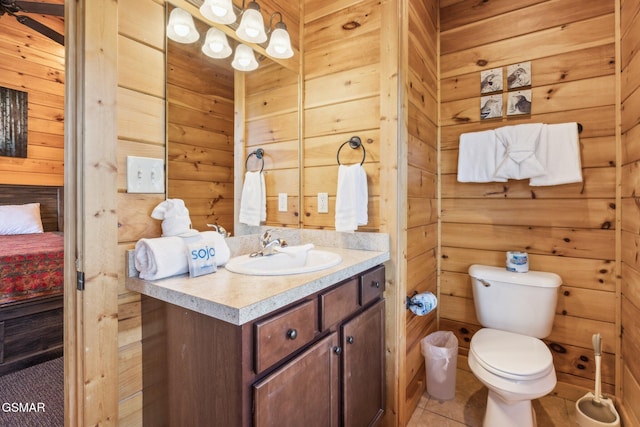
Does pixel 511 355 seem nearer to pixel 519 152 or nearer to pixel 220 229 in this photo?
pixel 519 152

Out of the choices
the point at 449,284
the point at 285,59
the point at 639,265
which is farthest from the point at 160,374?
the point at 639,265

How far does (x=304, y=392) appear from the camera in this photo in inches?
38.3

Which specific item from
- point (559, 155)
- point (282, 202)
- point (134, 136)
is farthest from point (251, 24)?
point (559, 155)

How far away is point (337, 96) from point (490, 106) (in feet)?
3.48

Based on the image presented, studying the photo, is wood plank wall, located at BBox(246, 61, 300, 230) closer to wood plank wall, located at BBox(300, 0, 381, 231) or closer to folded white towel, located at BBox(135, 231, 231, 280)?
wood plank wall, located at BBox(300, 0, 381, 231)

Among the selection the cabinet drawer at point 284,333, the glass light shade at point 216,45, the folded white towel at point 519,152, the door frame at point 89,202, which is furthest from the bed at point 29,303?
the folded white towel at point 519,152

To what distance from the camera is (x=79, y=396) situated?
2.98 ft

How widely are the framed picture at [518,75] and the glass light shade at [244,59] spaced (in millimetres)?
1595

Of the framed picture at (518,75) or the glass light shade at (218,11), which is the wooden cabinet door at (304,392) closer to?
the glass light shade at (218,11)

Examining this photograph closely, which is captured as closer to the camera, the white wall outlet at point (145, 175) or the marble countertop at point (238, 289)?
the marble countertop at point (238, 289)

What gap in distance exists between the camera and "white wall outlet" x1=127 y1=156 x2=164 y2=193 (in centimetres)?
100

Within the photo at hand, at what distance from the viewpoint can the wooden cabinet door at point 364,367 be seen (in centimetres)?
119

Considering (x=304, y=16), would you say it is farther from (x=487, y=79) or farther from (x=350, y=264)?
(x=350, y=264)

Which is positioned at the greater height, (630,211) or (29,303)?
(630,211)
